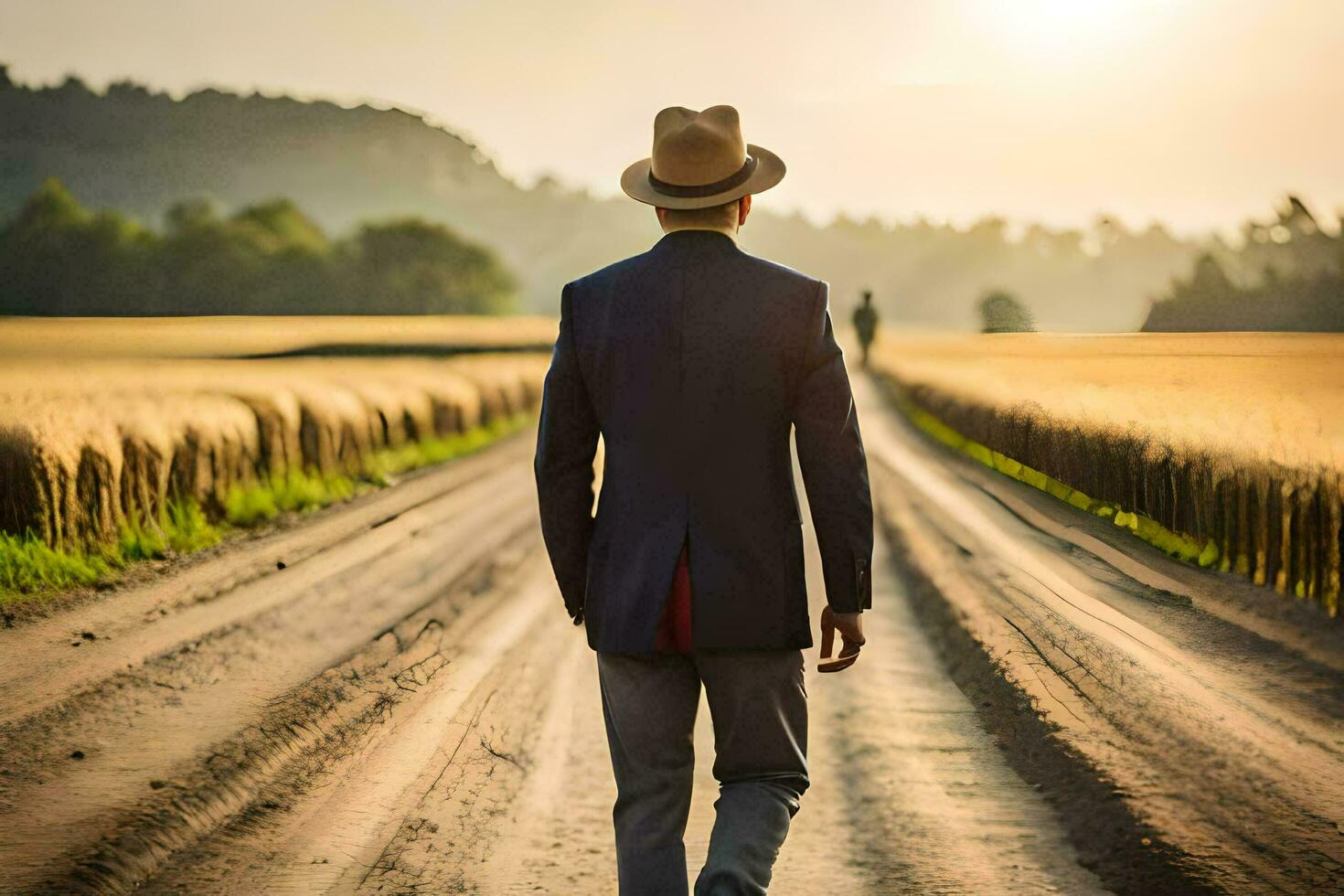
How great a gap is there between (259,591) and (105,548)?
2.49 ft

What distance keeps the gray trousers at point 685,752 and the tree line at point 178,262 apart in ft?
13.6

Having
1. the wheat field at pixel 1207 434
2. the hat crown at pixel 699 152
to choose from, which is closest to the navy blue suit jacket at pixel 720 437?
the hat crown at pixel 699 152

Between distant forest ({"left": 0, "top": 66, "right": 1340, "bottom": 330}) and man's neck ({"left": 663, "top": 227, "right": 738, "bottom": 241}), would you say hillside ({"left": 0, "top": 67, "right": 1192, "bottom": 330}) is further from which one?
man's neck ({"left": 663, "top": 227, "right": 738, "bottom": 241})

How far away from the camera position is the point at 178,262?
621 cm

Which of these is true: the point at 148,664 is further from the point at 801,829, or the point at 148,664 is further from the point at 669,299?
the point at 669,299

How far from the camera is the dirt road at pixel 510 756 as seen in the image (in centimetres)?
312

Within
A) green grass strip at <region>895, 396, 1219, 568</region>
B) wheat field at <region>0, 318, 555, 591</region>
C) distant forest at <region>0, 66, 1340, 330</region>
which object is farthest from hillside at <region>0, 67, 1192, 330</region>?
wheat field at <region>0, 318, 555, 591</region>

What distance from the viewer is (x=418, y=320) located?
1745cm

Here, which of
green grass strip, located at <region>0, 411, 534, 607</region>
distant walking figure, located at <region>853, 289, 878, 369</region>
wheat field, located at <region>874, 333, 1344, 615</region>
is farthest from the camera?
distant walking figure, located at <region>853, 289, 878, 369</region>

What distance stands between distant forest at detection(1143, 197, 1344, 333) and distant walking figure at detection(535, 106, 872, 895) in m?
2.09

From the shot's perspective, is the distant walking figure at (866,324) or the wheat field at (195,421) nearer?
the wheat field at (195,421)

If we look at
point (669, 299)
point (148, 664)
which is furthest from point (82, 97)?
point (669, 299)

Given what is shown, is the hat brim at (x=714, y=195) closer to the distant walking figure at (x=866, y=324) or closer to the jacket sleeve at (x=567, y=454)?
the jacket sleeve at (x=567, y=454)

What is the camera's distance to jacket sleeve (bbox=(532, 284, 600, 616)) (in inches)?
94.5
